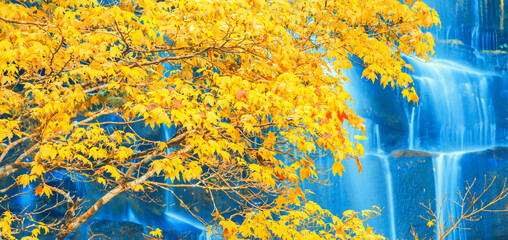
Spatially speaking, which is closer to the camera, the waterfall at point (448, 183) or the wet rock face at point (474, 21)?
the waterfall at point (448, 183)

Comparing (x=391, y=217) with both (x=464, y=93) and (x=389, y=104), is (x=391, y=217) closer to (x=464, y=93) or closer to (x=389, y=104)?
(x=389, y=104)

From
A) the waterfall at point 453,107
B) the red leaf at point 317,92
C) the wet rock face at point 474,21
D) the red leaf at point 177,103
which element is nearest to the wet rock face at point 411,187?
the waterfall at point 453,107

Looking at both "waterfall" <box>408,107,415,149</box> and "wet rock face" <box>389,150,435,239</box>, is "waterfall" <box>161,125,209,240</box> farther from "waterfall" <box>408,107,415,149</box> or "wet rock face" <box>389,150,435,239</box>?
"waterfall" <box>408,107,415,149</box>

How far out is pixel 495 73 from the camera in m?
12.6

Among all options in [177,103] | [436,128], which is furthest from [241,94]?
[436,128]

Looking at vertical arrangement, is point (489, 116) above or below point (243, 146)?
above

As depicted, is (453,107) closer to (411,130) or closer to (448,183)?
(411,130)

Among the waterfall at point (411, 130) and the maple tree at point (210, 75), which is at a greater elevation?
the waterfall at point (411, 130)

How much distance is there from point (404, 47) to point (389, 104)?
782 centimetres

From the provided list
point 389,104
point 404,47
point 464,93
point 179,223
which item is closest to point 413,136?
point 389,104

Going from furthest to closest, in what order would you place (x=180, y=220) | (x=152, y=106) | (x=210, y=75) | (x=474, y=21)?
(x=474, y=21) → (x=180, y=220) → (x=210, y=75) → (x=152, y=106)

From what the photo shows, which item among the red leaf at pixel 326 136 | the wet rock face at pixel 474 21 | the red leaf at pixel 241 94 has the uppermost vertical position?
the wet rock face at pixel 474 21

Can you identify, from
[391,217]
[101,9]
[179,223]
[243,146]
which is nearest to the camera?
[101,9]

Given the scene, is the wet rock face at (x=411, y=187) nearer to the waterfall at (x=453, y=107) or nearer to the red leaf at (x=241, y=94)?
the waterfall at (x=453, y=107)
